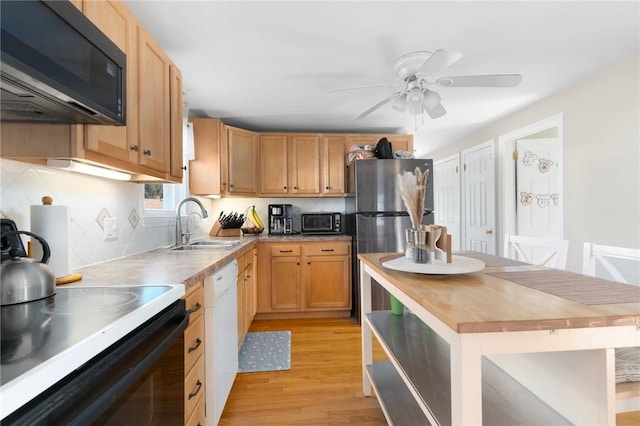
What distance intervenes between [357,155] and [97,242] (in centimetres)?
260

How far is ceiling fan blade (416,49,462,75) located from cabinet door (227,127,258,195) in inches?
88.5

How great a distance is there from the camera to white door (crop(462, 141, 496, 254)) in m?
3.82

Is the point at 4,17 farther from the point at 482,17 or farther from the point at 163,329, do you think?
the point at 482,17

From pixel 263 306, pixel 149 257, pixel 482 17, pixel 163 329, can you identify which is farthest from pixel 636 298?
pixel 263 306

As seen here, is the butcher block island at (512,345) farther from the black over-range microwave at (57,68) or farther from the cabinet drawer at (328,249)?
the cabinet drawer at (328,249)

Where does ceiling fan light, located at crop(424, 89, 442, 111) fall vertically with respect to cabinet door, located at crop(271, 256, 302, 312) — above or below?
above

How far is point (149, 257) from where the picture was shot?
187 cm

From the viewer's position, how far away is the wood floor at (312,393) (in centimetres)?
175

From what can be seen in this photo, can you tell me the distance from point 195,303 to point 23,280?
594 millimetres

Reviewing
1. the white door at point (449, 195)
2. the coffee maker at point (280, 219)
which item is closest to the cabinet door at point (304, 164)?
the coffee maker at point (280, 219)

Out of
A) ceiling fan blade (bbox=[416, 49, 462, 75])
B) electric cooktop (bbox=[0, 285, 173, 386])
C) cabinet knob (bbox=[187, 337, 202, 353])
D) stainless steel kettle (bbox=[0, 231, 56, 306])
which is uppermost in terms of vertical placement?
ceiling fan blade (bbox=[416, 49, 462, 75])

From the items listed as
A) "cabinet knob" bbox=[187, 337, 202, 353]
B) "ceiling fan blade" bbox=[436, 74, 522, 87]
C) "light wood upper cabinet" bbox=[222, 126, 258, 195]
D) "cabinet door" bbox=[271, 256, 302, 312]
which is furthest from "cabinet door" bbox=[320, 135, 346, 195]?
"cabinet knob" bbox=[187, 337, 202, 353]

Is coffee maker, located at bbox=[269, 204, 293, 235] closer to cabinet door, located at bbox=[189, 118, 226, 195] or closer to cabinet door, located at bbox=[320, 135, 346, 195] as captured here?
cabinet door, located at bbox=[320, 135, 346, 195]

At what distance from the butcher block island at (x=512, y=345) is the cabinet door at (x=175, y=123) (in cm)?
135
